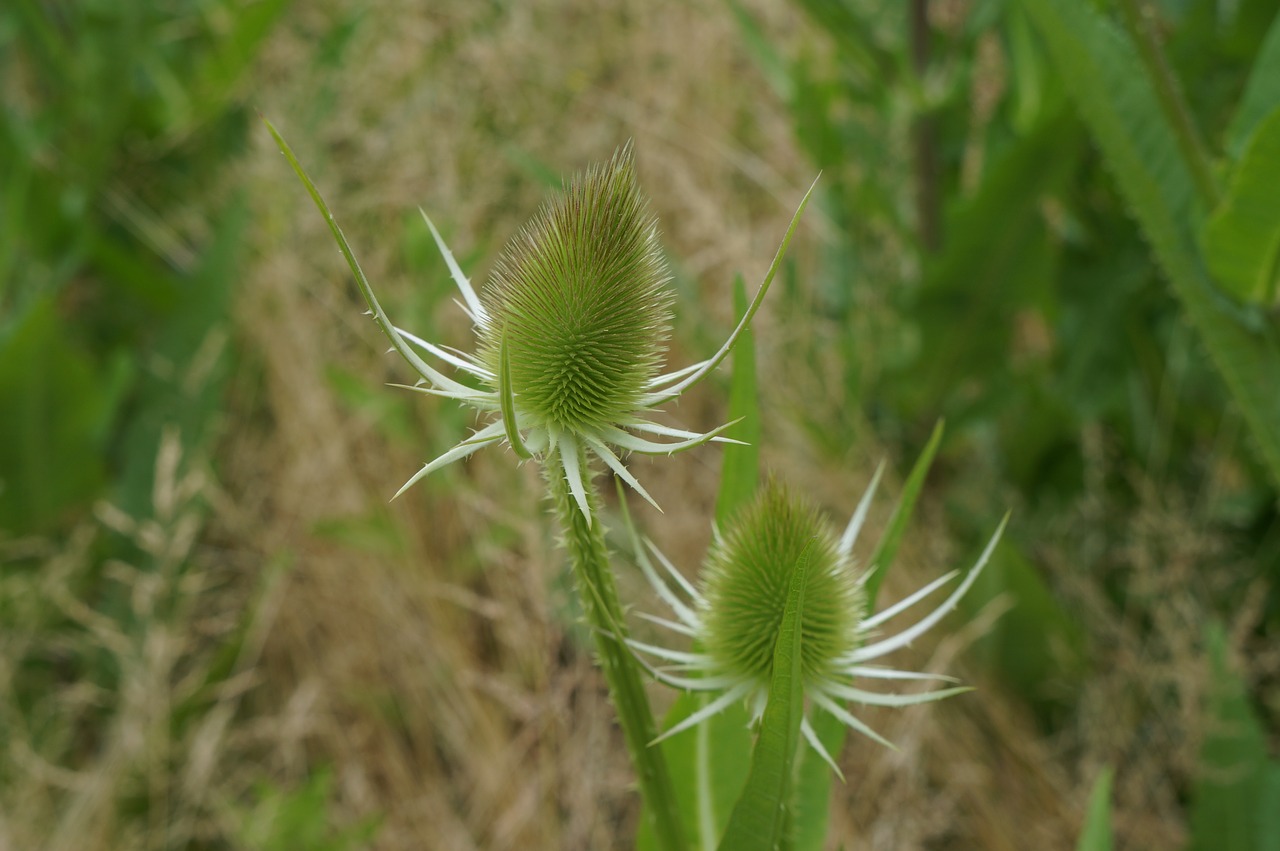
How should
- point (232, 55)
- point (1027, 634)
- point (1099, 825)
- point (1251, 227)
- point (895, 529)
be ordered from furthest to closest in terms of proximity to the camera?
point (232, 55), point (1027, 634), point (1251, 227), point (1099, 825), point (895, 529)

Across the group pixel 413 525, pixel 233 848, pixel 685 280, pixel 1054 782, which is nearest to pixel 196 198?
pixel 413 525

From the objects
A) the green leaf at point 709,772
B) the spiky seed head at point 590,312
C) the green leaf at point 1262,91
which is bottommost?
the green leaf at point 709,772

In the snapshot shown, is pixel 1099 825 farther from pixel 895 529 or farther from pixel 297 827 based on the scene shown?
pixel 297 827

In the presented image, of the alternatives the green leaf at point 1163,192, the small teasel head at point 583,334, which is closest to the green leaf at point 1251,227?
the green leaf at point 1163,192

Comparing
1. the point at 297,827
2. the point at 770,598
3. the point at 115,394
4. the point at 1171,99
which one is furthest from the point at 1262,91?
the point at 115,394

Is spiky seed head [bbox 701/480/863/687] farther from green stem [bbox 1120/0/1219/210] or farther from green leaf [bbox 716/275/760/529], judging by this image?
green stem [bbox 1120/0/1219/210]

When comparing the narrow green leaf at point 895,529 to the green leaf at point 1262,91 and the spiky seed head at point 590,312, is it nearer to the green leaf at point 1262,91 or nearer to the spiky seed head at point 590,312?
the spiky seed head at point 590,312
